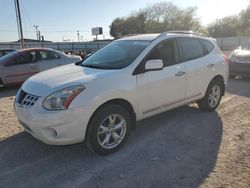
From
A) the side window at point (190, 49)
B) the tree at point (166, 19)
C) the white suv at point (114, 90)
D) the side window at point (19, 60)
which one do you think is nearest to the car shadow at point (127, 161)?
the white suv at point (114, 90)

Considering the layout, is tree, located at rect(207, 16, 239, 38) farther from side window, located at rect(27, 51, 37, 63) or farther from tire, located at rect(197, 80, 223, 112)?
tire, located at rect(197, 80, 223, 112)

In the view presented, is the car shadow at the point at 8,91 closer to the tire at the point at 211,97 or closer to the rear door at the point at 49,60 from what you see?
the rear door at the point at 49,60

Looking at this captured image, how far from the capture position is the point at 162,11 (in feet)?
238

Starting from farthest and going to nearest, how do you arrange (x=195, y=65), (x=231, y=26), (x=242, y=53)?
1. (x=231, y=26)
2. (x=242, y=53)
3. (x=195, y=65)

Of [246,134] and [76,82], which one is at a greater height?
[76,82]

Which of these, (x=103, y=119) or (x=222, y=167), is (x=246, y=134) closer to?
(x=222, y=167)

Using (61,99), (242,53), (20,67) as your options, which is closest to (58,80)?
(61,99)

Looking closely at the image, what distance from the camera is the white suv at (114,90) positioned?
356 cm

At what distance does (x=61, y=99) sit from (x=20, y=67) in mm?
6503

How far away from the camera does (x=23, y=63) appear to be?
9.41 meters

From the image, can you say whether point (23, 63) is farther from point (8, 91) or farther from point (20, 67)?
point (8, 91)

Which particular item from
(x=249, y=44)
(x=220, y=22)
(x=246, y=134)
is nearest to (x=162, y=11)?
(x=220, y=22)

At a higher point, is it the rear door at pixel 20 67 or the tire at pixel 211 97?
the rear door at pixel 20 67

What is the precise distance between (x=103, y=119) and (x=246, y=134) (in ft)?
8.58
